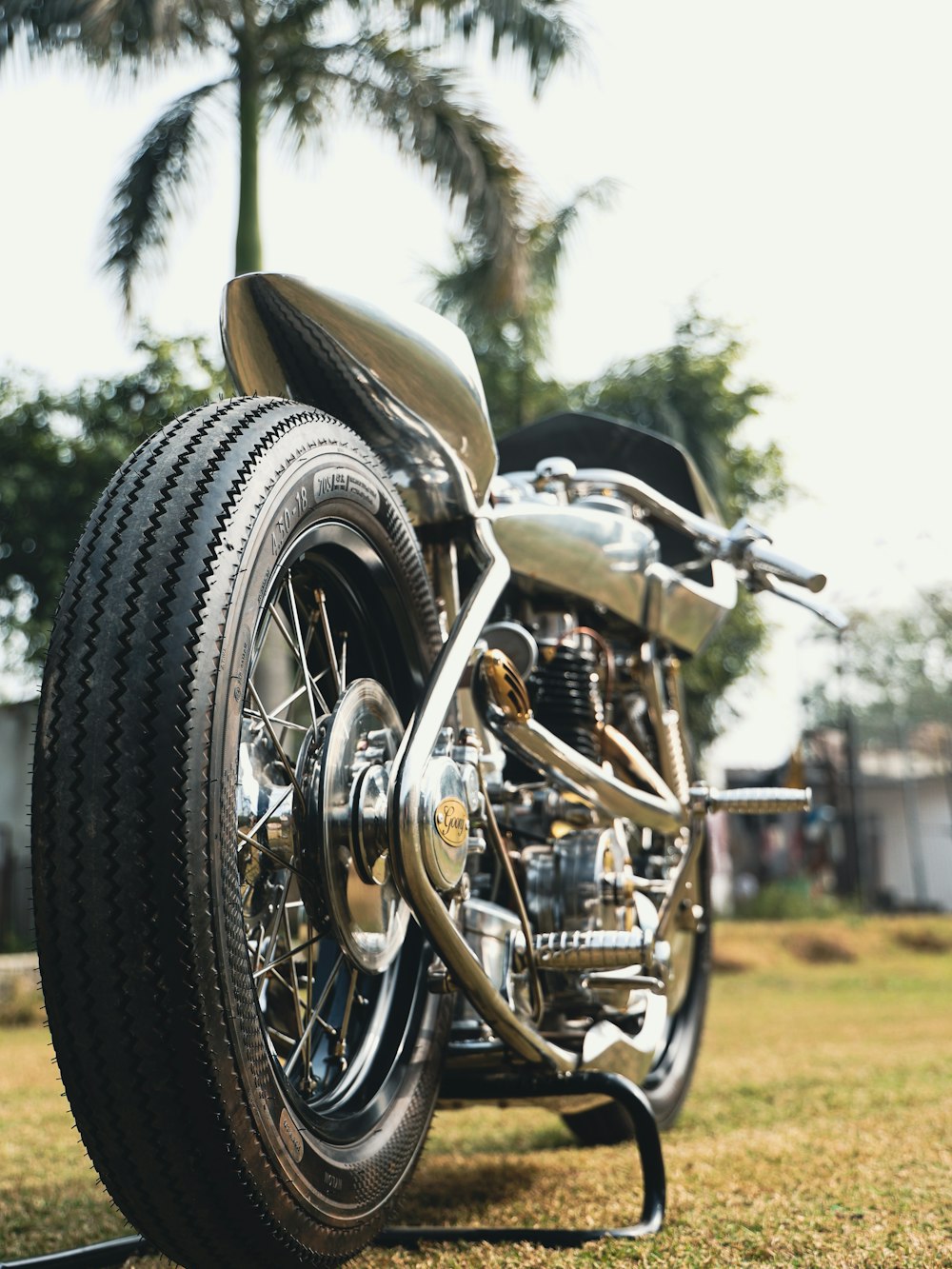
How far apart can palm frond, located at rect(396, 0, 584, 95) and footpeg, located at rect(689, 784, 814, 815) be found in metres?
8.94

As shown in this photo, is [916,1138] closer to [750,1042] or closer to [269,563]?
[269,563]

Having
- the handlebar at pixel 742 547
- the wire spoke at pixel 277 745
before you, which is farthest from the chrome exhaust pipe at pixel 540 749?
the handlebar at pixel 742 547

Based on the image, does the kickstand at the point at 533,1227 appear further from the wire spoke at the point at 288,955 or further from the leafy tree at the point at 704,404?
the leafy tree at the point at 704,404

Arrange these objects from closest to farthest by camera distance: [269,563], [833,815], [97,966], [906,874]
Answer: [97,966] → [269,563] → [833,815] → [906,874]

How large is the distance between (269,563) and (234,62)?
10.5 metres

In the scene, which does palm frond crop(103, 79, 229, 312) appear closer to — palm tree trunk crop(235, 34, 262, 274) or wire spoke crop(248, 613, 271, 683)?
palm tree trunk crop(235, 34, 262, 274)

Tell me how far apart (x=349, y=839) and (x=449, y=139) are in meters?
9.72

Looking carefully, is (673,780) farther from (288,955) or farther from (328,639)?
(288,955)

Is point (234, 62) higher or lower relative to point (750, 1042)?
higher

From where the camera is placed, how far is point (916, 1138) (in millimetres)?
3064

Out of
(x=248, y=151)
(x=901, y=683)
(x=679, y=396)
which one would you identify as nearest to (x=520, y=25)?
(x=248, y=151)

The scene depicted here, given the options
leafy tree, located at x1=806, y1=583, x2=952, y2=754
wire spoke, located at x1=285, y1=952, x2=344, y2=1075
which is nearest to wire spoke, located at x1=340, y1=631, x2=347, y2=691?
wire spoke, located at x1=285, y1=952, x2=344, y2=1075

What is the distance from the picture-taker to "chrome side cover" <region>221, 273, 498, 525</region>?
215 centimetres

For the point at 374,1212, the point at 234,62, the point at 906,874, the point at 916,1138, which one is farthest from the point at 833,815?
the point at 374,1212
